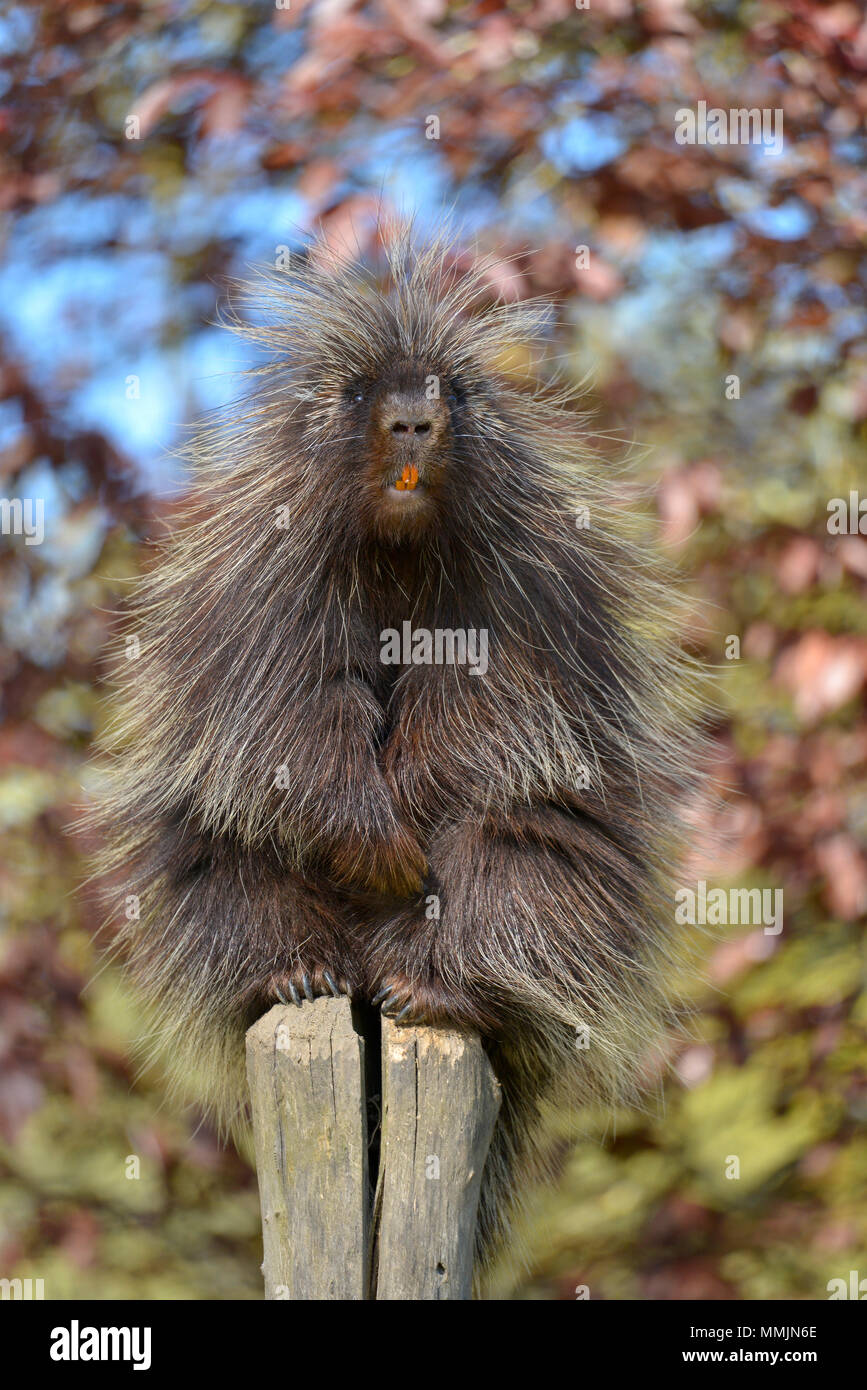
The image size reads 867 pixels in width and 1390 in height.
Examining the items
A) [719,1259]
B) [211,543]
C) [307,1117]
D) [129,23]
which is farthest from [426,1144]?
[129,23]

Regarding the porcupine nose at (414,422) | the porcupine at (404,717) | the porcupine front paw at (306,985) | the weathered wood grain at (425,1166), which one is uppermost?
the porcupine nose at (414,422)

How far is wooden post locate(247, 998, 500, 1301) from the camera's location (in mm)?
2340

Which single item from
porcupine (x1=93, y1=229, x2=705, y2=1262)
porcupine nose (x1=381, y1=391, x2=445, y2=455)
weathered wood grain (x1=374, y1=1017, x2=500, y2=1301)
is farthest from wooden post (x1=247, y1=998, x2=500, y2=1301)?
porcupine nose (x1=381, y1=391, x2=445, y2=455)

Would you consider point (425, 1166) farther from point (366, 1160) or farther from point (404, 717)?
point (404, 717)

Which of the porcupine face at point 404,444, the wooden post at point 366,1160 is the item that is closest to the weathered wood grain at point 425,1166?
the wooden post at point 366,1160

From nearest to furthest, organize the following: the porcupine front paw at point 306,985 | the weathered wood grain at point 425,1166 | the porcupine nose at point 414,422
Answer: the porcupine nose at point 414,422 < the weathered wood grain at point 425,1166 < the porcupine front paw at point 306,985

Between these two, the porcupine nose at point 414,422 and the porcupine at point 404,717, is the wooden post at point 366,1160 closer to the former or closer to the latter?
the porcupine at point 404,717

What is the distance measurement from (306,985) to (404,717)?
57 cm

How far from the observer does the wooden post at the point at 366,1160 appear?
7.68 feet

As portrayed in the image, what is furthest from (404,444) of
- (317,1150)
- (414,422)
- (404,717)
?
(317,1150)

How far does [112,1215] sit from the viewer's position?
4324 mm

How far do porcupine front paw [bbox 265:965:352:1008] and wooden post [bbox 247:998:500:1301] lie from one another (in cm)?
8

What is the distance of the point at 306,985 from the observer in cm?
247
